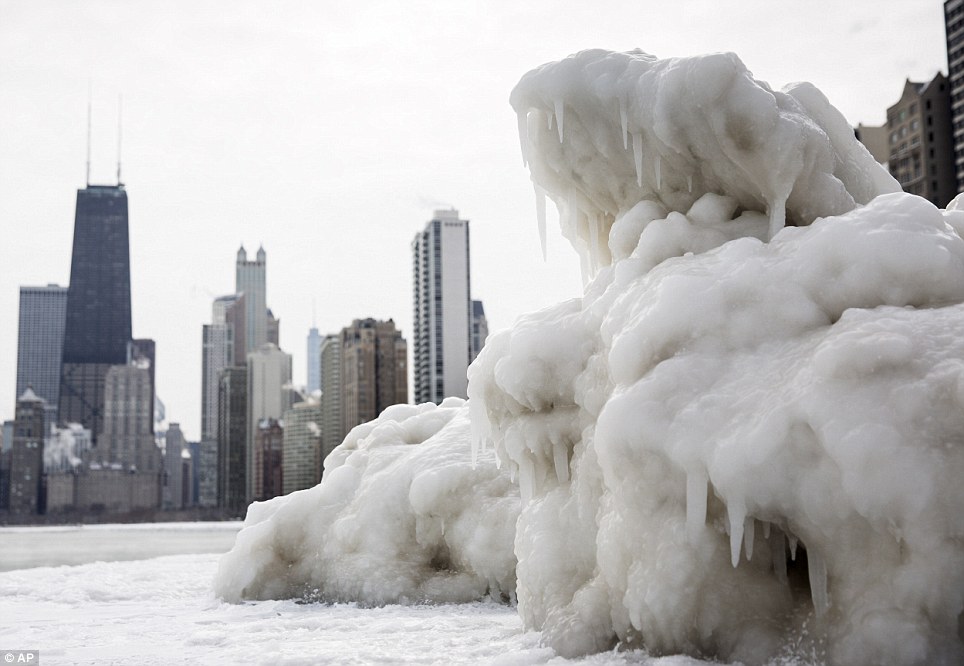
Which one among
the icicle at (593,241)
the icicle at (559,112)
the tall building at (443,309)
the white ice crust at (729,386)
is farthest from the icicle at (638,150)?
the tall building at (443,309)

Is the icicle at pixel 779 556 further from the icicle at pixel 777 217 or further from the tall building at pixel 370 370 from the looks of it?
the tall building at pixel 370 370

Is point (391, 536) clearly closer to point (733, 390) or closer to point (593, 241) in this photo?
point (593, 241)

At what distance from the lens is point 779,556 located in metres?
6.24

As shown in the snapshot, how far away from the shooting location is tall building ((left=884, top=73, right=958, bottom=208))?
68938 millimetres

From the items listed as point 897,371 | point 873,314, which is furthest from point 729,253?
point 897,371

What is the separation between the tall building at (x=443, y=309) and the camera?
8325 cm

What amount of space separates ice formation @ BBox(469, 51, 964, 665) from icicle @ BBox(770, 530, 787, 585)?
1 centimetres

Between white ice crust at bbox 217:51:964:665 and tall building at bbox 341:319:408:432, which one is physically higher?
tall building at bbox 341:319:408:432

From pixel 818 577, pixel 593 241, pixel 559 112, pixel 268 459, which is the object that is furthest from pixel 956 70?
pixel 268 459

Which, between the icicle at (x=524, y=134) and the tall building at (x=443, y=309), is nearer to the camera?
the icicle at (x=524, y=134)

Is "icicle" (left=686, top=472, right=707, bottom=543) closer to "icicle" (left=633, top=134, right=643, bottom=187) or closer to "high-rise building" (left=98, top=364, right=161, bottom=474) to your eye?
"icicle" (left=633, top=134, right=643, bottom=187)

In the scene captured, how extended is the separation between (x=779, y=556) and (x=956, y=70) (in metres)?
72.4

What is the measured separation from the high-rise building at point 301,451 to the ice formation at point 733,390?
295 ft

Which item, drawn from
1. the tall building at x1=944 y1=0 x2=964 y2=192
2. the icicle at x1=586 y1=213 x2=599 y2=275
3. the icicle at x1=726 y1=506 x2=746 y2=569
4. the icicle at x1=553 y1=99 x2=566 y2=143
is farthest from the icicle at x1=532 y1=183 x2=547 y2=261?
the tall building at x1=944 y1=0 x2=964 y2=192
